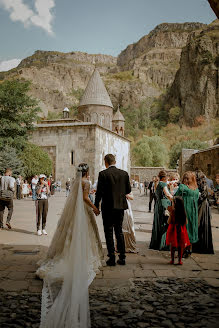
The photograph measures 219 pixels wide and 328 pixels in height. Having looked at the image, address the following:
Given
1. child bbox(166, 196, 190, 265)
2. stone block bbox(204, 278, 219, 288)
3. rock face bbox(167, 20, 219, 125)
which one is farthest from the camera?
rock face bbox(167, 20, 219, 125)

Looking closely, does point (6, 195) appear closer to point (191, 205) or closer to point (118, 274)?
point (118, 274)

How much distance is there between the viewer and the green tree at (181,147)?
47469mm

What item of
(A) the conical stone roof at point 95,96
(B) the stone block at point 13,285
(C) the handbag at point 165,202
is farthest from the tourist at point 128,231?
(A) the conical stone roof at point 95,96

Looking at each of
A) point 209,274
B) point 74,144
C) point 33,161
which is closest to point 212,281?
point 209,274

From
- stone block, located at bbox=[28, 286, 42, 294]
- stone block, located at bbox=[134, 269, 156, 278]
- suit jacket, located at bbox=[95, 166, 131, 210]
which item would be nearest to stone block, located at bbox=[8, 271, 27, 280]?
stone block, located at bbox=[28, 286, 42, 294]

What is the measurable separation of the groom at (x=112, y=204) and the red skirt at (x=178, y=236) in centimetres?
84

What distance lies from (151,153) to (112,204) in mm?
48123

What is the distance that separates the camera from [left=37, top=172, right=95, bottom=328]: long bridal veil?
2.68 metres

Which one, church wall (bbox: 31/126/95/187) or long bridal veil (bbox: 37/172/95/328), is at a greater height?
church wall (bbox: 31/126/95/187)

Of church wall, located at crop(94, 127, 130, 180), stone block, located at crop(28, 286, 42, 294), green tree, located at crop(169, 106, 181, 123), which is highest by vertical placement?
green tree, located at crop(169, 106, 181, 123)

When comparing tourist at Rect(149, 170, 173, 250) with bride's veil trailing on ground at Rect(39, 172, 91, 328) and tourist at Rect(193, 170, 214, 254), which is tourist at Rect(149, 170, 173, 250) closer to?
tourist at Rect(193, 170, 214, 254)

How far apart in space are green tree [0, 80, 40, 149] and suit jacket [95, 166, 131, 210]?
1940 cm

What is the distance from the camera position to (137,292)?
3.54 metres

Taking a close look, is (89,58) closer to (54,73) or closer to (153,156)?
(54,73)
